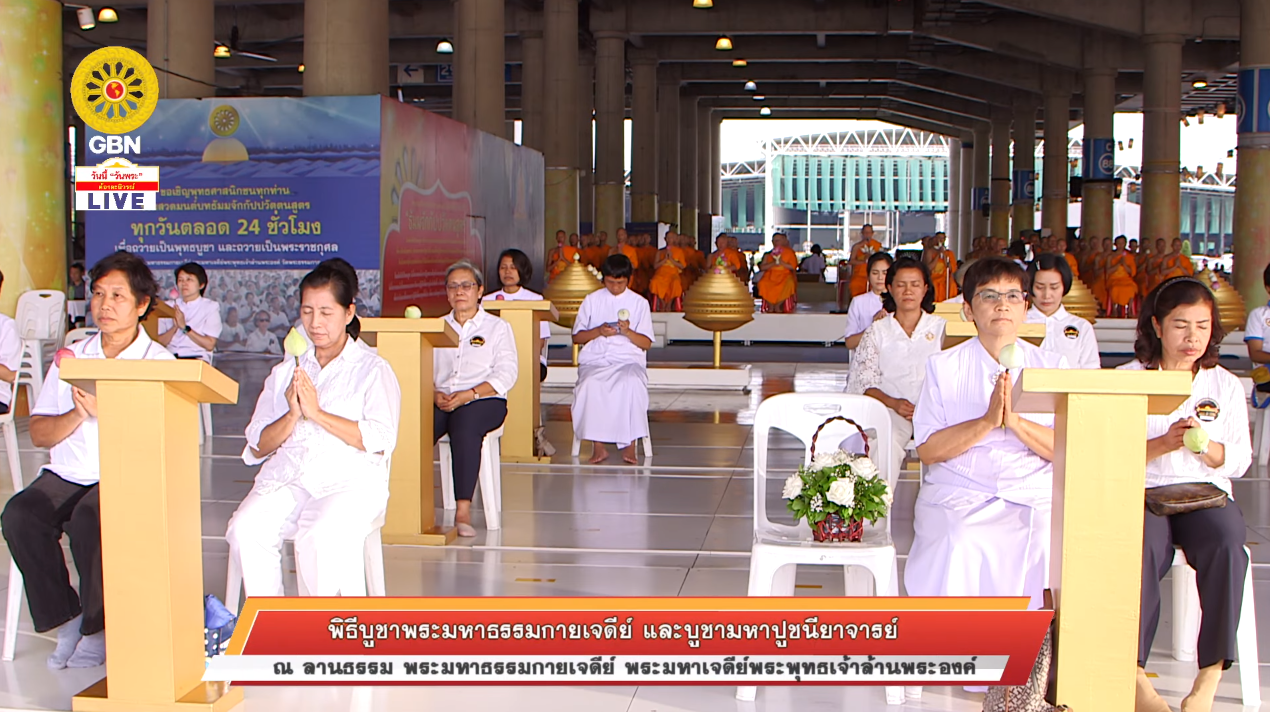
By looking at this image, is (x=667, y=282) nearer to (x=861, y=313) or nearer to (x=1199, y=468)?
(x=861, y=313)

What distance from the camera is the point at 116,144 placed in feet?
46.9

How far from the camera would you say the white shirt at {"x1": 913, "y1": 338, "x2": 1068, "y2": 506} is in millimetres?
3756

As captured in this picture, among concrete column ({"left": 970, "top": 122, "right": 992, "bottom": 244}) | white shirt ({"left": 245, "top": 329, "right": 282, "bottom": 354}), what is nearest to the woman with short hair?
white shirt ({"left": 245, "top": 329, "right": 282, "bottom": 354})

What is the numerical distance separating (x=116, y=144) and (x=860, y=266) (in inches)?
372

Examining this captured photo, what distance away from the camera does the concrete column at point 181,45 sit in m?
17.0

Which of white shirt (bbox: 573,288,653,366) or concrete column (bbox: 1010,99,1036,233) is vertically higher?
concrete column (bbox: 1010,99,1036,233)

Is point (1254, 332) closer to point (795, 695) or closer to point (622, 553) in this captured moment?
point (622, 553)

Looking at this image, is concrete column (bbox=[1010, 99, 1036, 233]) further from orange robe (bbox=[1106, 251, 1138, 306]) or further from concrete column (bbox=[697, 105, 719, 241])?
orange robe (bbox=[1106, 251, 1138, 306])

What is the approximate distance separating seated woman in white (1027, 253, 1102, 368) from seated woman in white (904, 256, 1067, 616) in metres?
2.02

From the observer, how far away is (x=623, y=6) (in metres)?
26.9

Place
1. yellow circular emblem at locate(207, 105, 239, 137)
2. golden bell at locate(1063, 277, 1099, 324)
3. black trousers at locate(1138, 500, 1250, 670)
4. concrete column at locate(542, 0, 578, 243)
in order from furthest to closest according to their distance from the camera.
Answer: concrete column at locate(542, 0, 578, 243)
yellow circular emblem at locate(207, 105, 239, 137)
golden bell at locate(1063, 277, 1099, 324)
black trousers at locate(1138, 500, 1250, 670)

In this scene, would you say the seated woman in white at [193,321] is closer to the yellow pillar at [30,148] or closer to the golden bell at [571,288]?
the yellow pillar at [30,148]

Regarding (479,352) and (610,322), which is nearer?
(479,352)

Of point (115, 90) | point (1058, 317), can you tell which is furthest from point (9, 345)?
point (115, 90)
